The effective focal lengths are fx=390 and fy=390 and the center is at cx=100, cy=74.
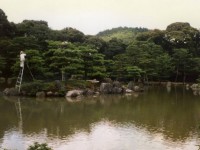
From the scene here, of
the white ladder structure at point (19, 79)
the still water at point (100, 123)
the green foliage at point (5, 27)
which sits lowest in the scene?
the still water at point (100, 123)

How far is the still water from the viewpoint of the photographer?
61.4 feet

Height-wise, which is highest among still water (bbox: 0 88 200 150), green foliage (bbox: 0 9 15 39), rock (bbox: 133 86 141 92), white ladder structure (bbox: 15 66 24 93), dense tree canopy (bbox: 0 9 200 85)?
green foliage (bbox: 0 9 15 39)

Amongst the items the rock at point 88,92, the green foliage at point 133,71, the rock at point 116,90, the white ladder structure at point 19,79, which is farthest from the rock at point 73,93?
the green foliage at point 133,71

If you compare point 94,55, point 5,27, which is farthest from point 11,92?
point 5,27

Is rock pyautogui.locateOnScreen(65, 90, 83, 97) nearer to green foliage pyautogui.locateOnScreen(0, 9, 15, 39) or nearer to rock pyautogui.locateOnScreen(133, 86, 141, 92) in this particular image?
rock pyautogui.locateOnScreen(133, 86, 141, 92)

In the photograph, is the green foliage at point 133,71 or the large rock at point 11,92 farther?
the green foliage at point 133,71

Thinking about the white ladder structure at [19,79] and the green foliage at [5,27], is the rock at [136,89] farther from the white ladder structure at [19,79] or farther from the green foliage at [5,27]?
the green foliage at [5,27]

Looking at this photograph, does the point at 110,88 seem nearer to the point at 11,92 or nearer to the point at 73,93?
the point at 73,93

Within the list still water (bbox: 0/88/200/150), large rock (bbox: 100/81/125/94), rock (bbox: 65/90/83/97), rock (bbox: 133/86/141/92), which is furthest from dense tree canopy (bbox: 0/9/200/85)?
still water (bbox: 0/88/200/150)

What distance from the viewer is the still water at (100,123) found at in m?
18.7

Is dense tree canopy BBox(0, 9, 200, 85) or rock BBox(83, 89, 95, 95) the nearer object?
rock BBox(83, 89, 95, 95)

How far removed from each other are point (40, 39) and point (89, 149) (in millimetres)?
28942

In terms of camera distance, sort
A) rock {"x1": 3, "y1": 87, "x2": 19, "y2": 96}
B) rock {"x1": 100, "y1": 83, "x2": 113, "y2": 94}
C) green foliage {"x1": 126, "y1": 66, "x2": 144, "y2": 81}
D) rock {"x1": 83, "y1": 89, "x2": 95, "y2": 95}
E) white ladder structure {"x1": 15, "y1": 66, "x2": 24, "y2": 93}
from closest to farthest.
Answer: rock {"x1": 3, "y1": 87, "x2": 19, "y2": 96} → white ladder structure {"x1": 15, "y1": 66, "x2": 24, "y2": 93} → rock {"x1": 83, "y1": 89, "x2": 95, "y2": 95} → rock {"x1": 100, "y1": 83, "x2": 113, "y2": 94} → green foliage {"x1": 126, "y1": 66, "x2": 144, "y2": 81}

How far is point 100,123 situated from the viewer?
23.6m
